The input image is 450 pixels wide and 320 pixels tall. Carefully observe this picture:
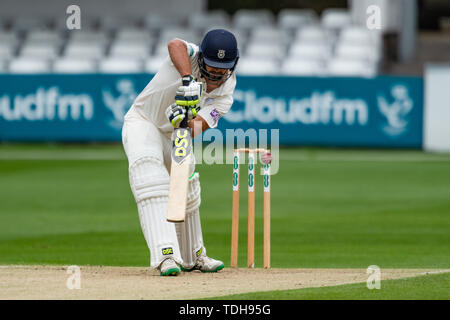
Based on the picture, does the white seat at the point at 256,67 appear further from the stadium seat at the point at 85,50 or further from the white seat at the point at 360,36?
the stadium seat at the point at 85,50

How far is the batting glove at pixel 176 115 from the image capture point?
7645 mm

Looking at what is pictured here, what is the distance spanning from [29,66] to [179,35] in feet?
14.5

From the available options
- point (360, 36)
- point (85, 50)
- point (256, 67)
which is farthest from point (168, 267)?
point (85, 50)

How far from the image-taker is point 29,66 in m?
27.6

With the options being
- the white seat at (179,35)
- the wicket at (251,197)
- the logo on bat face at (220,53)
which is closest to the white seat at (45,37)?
the white seat at (179,35)

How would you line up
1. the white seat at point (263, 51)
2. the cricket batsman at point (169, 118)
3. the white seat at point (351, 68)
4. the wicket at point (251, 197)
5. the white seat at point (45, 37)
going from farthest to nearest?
the white seat at point (45, 37) < the white seat at point (263, 51) < the white seat at point (351, 68) < the wicket at point (251, 197) < the cricket batsman at point (169, 118)

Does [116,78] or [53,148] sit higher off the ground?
[116,78]

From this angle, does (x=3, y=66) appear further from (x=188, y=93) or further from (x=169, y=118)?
(x=188, y=93)

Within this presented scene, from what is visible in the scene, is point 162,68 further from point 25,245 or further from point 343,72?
point 343,72

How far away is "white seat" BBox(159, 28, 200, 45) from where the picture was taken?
27.7m

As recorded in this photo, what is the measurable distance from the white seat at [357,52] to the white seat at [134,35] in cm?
592
